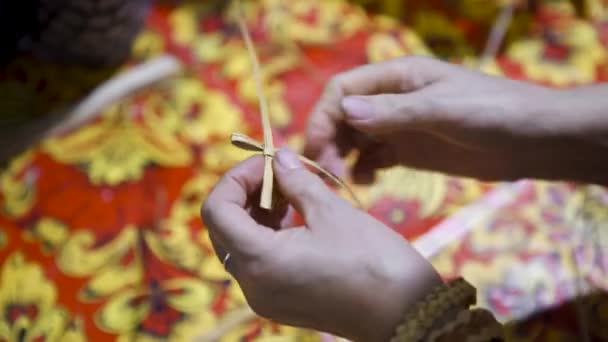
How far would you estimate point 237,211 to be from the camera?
468mm

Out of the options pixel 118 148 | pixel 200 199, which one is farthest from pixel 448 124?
pixel 118 148

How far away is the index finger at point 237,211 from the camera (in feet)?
1.48

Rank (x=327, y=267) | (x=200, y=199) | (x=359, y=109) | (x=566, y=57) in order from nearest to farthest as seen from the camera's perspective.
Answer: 1. (x=327, y=267)
2. (x=359, y=109)
3. (x=200, y=199)
4. (x=566, y=57)

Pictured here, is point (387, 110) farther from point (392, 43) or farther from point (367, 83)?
point (392, 43)

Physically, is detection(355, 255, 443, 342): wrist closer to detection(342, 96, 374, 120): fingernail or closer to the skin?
the skin

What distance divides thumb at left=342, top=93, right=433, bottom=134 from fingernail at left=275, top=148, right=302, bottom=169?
Answer: 0.08 meters

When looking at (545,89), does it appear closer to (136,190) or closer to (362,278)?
(362,278)

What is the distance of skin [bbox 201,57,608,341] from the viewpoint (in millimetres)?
449

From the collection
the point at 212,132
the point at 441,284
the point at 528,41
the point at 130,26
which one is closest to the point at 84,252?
the point at 212,132

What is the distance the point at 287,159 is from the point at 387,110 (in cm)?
11

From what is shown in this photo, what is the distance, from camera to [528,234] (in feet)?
2.52

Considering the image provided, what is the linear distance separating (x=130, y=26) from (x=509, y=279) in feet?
1.81

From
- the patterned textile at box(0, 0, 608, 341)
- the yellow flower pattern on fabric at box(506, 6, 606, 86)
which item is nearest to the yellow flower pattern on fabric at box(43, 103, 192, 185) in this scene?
the patterned textile at box(0, 0, 608, 341)

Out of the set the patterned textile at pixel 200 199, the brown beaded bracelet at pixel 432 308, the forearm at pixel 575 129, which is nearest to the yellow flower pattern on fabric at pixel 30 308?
the patterned textile at pixel 200 199
